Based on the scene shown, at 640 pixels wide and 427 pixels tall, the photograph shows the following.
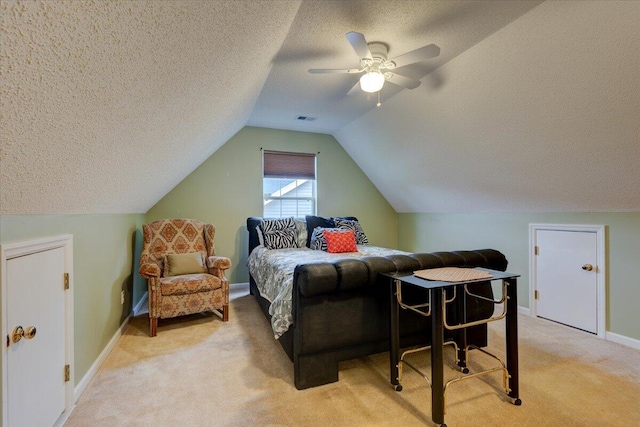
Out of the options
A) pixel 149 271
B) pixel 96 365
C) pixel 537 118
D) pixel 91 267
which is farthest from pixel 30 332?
pixel 537 118

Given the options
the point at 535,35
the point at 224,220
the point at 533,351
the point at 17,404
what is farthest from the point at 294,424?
the point at 224,220

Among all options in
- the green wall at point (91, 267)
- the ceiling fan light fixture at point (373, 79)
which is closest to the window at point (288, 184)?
the green wall at point (91, 267)

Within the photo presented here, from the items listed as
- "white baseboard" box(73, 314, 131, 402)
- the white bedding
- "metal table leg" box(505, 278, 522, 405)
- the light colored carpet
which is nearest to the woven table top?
"metal table leg" box(505, 278, 522, 405)

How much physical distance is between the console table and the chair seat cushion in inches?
75.2

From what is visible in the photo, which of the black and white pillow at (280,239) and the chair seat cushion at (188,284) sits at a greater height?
the black and white pillow at (280,239)

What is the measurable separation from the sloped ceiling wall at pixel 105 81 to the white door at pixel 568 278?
3274mm


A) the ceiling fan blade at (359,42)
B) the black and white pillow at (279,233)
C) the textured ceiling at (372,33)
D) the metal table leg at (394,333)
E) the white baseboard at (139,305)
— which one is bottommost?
the white baseboard at (139,305)

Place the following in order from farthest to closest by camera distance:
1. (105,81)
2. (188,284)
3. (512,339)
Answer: (188,284)
(512,339)
(105,81)

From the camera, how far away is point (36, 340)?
138cm

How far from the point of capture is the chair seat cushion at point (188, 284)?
2.86 meters

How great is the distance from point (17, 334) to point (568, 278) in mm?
4135

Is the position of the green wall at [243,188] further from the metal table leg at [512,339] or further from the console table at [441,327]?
the metal table leg at [512,339]

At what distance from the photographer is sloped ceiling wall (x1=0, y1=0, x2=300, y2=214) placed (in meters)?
0.78

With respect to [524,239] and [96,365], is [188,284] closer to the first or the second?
[96,365]
